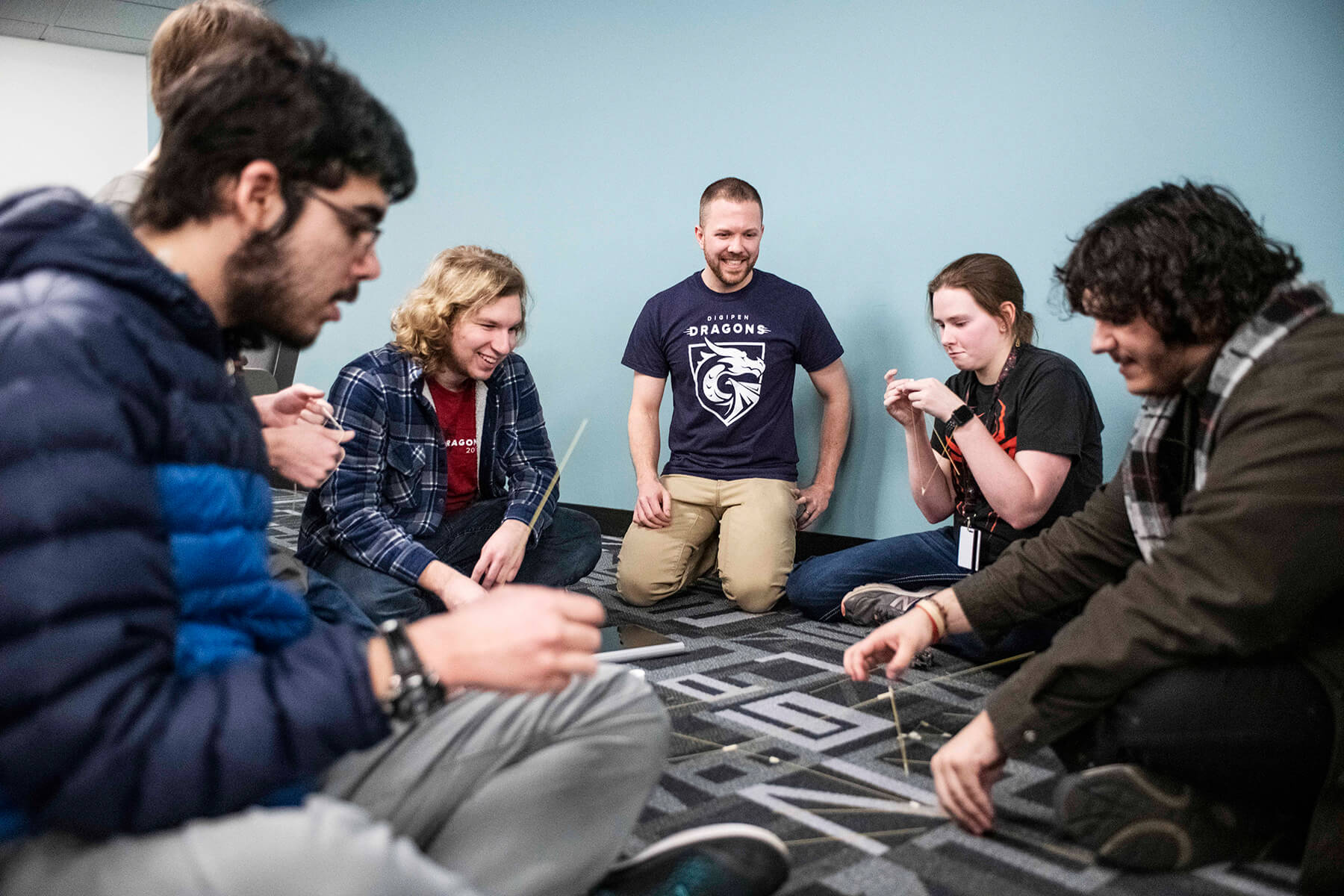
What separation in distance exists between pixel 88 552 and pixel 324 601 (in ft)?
4.35

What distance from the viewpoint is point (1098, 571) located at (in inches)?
57.7

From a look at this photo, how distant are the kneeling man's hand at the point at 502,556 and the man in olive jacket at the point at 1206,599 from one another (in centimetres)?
129

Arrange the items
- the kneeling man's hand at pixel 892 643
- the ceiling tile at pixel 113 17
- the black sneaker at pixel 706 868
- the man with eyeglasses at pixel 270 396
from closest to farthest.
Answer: the black sneaker at pixel 706 868 → the kneeling man's hand at pixel 892 643 → the man with eyeglasses at pixel 270 396 → the ceiling tile at pixel 113 17

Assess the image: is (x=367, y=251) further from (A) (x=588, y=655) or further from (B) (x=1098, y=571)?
(B) (x=1098, y=571)

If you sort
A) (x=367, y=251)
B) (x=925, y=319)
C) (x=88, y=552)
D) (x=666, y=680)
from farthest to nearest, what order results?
(x=925, y=319), (x=666, y=680), (x=367, y=251), (x=88, y=552)

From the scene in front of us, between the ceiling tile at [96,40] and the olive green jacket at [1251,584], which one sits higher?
the ceiling tile at [96,40]

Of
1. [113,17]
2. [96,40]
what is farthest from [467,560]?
[96,40]

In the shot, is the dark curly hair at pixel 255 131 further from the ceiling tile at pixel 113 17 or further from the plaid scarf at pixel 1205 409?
the ceiling tile at pixel 113 17

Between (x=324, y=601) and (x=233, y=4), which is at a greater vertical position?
(x=233, y=4)

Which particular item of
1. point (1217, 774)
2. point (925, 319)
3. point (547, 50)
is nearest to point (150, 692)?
point (1217, 774)

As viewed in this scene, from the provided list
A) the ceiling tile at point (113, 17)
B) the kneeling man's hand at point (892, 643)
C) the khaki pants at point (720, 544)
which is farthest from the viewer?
the ceiling tile at point (113, 17)

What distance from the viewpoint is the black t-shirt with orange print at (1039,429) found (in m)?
2.20

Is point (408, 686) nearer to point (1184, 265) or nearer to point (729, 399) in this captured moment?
point (1184, 265)

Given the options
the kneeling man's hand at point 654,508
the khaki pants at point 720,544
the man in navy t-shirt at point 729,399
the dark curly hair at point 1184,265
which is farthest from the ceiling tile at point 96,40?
the dark curly hair at point 1184,265
